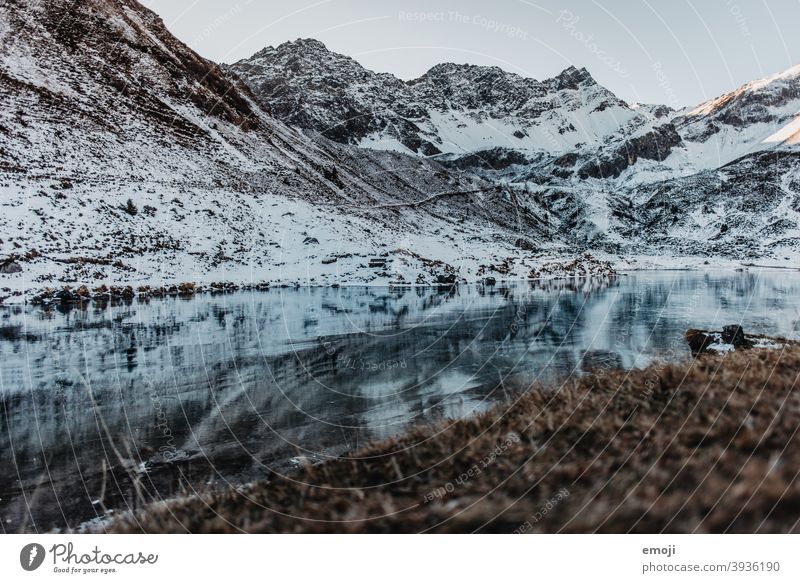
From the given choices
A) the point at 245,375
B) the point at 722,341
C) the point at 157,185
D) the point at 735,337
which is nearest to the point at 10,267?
the point at 157,185

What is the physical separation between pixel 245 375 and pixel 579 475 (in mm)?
10078

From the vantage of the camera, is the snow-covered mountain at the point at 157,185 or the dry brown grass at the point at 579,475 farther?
the snow-covered mountain at the point at 157,185

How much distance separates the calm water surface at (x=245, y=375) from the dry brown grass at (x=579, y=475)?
2628mm

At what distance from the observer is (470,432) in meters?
4.46

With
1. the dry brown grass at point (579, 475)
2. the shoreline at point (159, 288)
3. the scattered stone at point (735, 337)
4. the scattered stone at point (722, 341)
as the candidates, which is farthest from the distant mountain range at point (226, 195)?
the dry brown grass at point (579, 475)

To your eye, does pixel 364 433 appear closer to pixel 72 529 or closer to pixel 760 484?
pixel 72 529

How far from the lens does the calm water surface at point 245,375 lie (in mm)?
6621

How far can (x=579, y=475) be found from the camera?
10.5ft

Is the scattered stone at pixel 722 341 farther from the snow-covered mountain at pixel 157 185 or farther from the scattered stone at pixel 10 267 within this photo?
the scattered stone at pixel 10 267

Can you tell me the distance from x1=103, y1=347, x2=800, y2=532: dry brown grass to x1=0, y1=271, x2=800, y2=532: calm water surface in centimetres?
263

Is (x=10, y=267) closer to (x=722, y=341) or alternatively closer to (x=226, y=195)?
(x=226, y=195)

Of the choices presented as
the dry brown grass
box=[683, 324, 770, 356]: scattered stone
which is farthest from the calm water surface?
the dry brown grass

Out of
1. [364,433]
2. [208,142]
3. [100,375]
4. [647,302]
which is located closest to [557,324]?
[647,302]

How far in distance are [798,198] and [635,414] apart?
452ft
